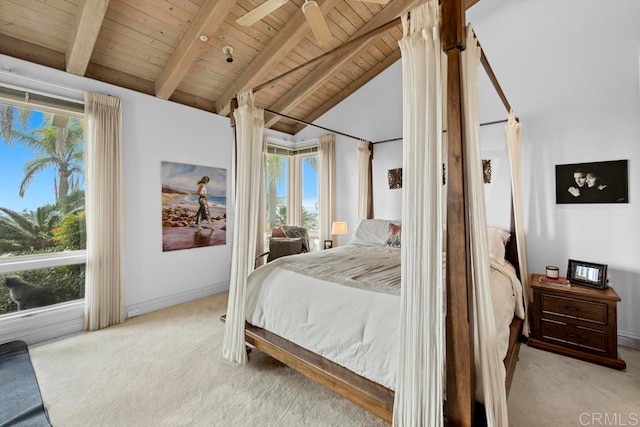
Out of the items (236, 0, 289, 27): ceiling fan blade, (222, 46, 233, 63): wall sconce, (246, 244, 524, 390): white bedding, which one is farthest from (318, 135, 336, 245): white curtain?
(236, 0, 289, 27): ceiling fan blade

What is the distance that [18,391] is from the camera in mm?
1994

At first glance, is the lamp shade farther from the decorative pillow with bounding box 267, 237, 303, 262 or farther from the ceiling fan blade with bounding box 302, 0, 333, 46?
the ceiling fan blade with bounding box 302, 0, 333, 46

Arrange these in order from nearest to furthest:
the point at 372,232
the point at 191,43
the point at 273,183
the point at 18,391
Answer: the point at 18,391, the point at 191,43, the point at 372,232, the point at 273,183

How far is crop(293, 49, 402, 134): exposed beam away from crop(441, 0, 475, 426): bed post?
3.20 m

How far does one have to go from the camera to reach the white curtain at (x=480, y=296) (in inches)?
53.4

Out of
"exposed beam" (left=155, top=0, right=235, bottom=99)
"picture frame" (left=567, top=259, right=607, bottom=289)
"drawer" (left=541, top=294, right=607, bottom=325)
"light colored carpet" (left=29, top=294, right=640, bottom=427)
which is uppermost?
"exposed beam" (left=155, top=0, right=235, bottom=99)

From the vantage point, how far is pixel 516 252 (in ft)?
9.85

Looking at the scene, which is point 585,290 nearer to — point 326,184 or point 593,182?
point 593,182

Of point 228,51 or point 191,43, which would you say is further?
point 228,51

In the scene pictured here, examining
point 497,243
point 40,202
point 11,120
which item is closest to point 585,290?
point 497,243

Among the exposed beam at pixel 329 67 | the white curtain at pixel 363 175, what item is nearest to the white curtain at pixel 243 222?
the exposed beam at pixel 329 67

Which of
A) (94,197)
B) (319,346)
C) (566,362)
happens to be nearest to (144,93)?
(94,197)

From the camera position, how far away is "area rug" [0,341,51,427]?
68.1 inches

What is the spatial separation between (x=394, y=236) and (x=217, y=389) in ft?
8.07
